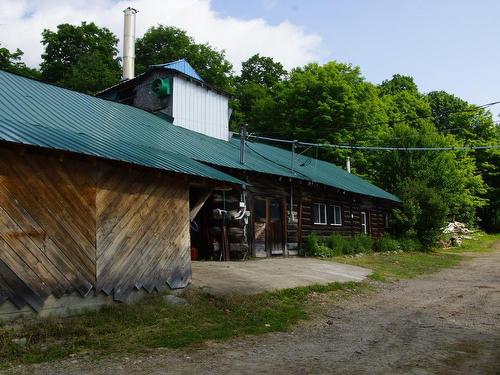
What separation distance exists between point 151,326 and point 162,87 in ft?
41.9

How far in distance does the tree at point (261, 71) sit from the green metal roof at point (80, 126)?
39.1 meters

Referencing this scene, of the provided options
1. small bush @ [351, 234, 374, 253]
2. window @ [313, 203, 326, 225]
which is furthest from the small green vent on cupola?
small bush @ [351, 234, 374, 253]

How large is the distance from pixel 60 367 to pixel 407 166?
3124 centimetres

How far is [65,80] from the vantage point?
4050cm

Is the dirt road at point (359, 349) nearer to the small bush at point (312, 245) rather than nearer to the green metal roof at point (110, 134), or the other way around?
the green metal roof at point (110, 134)

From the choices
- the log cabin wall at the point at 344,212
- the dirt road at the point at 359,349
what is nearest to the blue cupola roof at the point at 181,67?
the log cabin wall at the point at 344,212

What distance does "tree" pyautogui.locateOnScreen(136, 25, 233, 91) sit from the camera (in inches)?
1799

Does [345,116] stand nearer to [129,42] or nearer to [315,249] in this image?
[129,42]

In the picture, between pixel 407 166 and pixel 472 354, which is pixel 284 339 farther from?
pixel 407 166

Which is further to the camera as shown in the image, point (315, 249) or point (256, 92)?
point (256, 92)

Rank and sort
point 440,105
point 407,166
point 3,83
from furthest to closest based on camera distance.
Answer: point 440,105, point 407,166, point 3,83

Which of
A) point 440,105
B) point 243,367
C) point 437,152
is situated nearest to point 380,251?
point 437,152

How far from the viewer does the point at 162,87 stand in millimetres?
19125

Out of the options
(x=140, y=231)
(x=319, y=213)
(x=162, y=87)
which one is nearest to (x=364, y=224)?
(x=319, y=213)
